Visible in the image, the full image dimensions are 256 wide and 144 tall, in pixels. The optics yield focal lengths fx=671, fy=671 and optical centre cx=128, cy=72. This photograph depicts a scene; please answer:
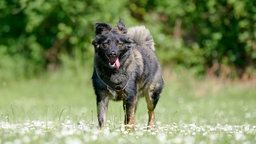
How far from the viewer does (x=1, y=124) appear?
981 cm

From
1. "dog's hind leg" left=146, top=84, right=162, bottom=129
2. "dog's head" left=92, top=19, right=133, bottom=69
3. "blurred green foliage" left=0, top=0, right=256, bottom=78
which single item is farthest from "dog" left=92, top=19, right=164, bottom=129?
"blurred green foliage" left=0, top=0, right=256, bottom=78

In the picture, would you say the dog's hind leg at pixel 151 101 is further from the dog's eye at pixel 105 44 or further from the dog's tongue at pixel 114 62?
the dog's eye at pixel 105 44

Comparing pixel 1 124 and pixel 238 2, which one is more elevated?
pixel 238 2

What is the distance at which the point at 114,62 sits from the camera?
10.7 m

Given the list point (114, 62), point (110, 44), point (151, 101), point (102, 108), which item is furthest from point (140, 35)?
point (102, 108)

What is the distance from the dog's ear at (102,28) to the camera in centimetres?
1063

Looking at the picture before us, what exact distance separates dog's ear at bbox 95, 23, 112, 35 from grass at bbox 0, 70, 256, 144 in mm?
1335

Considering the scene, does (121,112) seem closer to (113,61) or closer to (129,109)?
(129,109)

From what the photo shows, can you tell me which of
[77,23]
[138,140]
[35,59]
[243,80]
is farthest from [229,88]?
[138,140]

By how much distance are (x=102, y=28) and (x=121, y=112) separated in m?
3.49

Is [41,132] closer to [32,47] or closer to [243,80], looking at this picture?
[243,80]

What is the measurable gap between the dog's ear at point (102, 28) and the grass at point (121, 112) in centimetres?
133

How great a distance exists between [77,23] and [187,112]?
31.3 ft

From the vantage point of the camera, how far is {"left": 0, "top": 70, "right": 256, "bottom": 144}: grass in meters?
8.45
